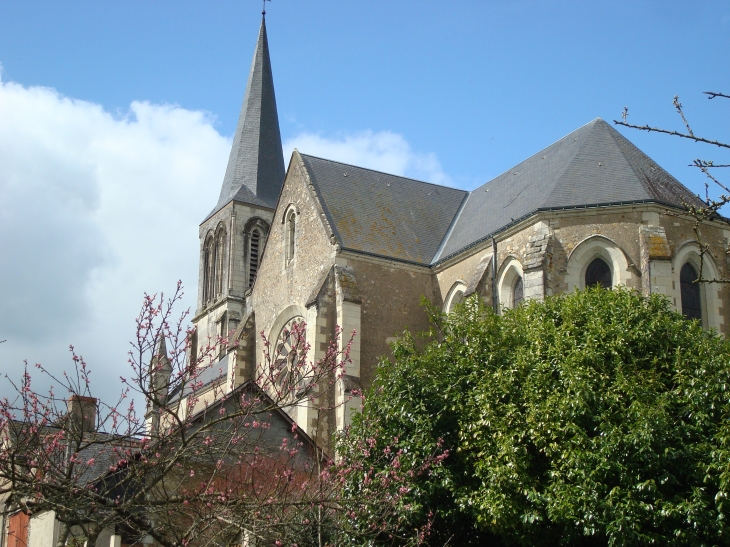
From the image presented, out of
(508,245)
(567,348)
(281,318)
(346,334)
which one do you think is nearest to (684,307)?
(508,245)

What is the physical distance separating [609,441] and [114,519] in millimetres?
7975

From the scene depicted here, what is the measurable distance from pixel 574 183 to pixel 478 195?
5.93 metres

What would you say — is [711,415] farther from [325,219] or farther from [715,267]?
[325,219]

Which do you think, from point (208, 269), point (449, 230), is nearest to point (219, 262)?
point (208, 269)

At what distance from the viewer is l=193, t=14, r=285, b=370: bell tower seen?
42.1 m

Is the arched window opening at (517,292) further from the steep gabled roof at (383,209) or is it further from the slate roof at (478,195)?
the steep gabled roof at (383,209)

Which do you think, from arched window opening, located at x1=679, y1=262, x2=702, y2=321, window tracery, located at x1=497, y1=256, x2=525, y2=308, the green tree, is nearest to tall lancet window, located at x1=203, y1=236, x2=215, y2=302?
window tracery, located at x1=497, y1=256, x2=525, y2=308

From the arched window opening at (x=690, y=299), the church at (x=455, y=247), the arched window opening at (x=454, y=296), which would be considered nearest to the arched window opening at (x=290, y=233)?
the church at (x=455, y=247)

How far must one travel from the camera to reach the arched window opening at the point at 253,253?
139 ft

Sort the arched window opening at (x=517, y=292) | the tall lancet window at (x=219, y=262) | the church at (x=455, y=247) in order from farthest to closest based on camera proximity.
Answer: the tall lancet window at (x=219, y=262) < the arched window opening at (x=517, y=292) < the church at (x=455, y=247)

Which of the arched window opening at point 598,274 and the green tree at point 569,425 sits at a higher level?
the arched window opening at point 598,274

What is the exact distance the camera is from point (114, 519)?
334 inches

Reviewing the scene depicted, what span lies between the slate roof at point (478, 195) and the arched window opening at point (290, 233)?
4.43 feet

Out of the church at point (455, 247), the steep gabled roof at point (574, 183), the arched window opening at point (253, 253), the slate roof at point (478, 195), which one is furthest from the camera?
the arched window opening at point (253, 253)
